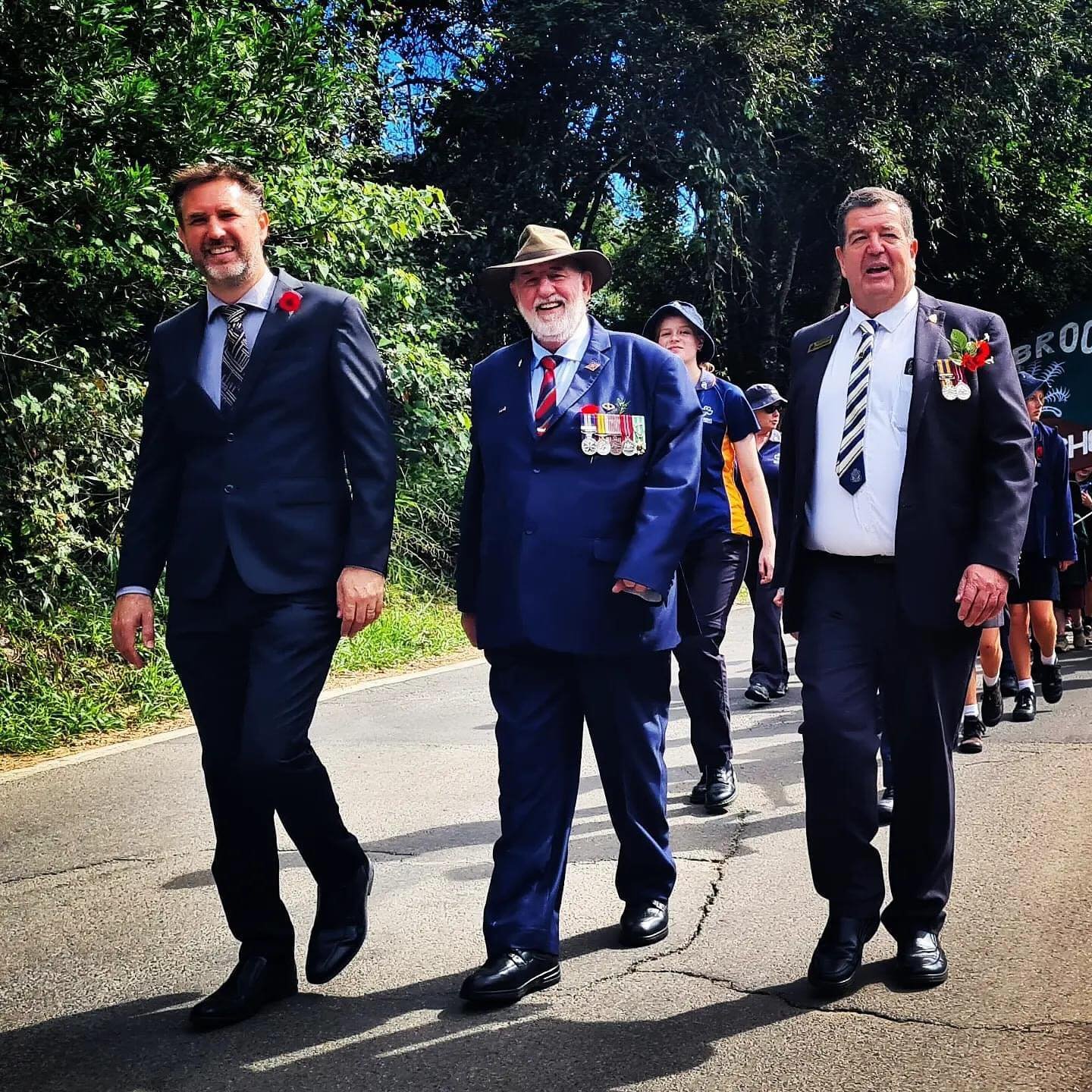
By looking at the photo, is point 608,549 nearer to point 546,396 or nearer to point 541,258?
point 546,396

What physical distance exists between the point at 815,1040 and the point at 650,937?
0.93 meters

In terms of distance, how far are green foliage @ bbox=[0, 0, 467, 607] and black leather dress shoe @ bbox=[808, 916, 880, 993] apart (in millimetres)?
6330

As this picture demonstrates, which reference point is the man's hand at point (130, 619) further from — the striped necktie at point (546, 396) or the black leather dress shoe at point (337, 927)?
the striped necktie at point (546, 396)

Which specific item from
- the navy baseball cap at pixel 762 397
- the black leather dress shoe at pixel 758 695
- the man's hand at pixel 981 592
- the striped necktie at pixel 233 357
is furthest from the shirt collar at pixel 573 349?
the navy baseball cap at pixel 762 397

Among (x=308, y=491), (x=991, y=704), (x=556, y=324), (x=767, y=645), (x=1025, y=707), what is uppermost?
(x=556, y=324)

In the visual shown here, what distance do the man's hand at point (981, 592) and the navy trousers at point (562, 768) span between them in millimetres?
895

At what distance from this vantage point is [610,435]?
14.2ft

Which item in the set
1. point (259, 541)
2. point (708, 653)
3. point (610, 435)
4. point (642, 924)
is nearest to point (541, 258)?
point (610, 435)

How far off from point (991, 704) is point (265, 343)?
5.53 metres

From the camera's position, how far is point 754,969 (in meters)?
4.21

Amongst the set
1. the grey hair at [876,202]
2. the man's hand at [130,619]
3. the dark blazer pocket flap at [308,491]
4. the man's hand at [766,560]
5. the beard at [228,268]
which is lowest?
the man's hand at [766,560]

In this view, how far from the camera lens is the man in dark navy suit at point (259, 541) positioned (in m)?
4.01

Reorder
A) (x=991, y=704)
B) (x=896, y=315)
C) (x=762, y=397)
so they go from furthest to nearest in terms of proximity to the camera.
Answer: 1. (x=762, y=397)
2. (x=991, y=704)
3. (x=896, y=315)

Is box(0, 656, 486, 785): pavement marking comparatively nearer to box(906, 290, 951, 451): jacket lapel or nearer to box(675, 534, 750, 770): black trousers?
box(675, 534, 750, 770): black trousers
